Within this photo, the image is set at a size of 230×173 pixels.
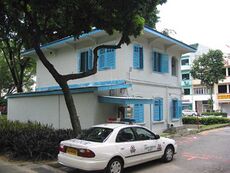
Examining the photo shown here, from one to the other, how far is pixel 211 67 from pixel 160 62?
81.8 ft

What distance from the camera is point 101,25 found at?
10250mm

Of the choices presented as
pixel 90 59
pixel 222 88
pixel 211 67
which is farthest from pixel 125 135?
pixel 222 88

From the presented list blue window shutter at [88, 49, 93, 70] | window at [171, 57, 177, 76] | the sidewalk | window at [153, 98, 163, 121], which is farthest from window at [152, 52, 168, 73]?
the sidewalk

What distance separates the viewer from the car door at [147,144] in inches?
332

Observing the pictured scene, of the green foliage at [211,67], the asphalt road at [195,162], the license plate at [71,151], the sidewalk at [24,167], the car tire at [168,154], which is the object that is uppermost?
the green foliage at [211,67]

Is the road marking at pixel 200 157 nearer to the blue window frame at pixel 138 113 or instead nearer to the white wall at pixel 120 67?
the blue window frame at pixel 138 113

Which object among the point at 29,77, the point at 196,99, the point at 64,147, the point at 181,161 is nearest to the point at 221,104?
the point at 196,99

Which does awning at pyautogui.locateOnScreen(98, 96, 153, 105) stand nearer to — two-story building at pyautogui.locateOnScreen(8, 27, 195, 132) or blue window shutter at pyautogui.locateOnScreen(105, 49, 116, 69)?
two-story building at pyautogui.locateOnScreen(8, 27, 195, 132)

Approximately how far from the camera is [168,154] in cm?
945

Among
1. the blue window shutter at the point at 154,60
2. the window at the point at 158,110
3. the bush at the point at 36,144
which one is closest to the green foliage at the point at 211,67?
the blue window shutter at the point at 154,60

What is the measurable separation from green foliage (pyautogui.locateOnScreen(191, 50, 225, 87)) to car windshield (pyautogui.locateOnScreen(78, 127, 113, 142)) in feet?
117

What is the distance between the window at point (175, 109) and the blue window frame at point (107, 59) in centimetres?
593

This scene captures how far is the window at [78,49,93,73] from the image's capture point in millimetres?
17309

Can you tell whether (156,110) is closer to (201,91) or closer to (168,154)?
(168,154)
